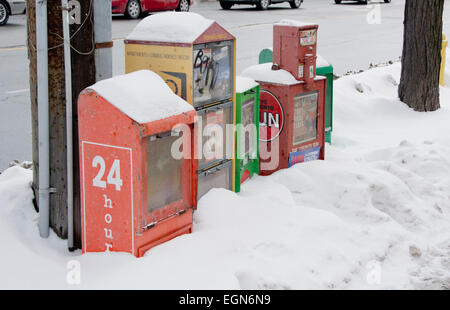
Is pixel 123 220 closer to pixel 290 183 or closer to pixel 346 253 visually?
pixel 346 253

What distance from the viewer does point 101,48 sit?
14.9ft

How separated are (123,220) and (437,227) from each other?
270 cm

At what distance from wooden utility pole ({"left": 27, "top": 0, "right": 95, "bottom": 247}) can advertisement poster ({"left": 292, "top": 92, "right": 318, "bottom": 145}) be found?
2.38m

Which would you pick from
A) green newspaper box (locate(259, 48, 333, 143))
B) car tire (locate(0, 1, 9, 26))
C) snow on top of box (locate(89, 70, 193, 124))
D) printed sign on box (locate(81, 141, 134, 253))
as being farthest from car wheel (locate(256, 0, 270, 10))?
printed sign on box (locate(81, 141, 134, 253))

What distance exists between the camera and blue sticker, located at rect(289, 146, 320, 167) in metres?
6.30

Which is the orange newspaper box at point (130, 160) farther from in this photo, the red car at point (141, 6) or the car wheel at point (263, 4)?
the car wheel at point (263, 4)

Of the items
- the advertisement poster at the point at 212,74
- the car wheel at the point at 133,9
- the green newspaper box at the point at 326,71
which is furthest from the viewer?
the car wheel at the point at 133,9

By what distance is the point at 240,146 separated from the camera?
5.58 metres

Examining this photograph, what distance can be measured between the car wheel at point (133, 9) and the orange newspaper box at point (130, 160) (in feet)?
49.8

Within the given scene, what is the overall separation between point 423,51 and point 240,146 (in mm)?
4241

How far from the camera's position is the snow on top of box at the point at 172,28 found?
4762mm

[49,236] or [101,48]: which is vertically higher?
[101,48]

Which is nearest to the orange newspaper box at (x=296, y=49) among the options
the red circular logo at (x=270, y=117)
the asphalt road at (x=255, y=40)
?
the red circular logo at (x=270, y=117)
